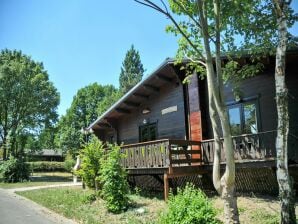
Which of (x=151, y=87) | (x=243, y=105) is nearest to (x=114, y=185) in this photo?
(x=243, y=105)

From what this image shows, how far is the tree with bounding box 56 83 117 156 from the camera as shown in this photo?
2302 inches

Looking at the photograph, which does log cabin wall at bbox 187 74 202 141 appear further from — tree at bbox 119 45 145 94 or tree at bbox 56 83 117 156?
tree at bbox 119 45 145 94

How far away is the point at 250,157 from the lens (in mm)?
12648

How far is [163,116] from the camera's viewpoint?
1900 cm

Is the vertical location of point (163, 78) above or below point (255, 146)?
above

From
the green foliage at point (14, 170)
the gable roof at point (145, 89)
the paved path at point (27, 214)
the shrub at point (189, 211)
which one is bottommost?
the paved path at point (27, 214)

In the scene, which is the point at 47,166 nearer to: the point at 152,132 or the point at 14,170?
the point at 14,170

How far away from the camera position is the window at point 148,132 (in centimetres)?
1985

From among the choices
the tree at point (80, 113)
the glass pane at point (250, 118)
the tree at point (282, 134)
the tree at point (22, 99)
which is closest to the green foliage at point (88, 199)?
the glass pane at point (250, 118)

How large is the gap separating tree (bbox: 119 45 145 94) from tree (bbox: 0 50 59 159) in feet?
103

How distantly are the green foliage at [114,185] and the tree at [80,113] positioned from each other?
1794 inches

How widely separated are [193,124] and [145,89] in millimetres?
3973

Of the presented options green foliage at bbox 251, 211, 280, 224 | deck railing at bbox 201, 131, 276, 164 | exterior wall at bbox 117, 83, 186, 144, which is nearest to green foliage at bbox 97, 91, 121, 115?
exterior wall at bbox 117, 83, 186, 144

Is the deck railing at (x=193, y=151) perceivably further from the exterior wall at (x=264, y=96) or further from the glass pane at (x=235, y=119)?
the glass pane at (x=235, y=119)
